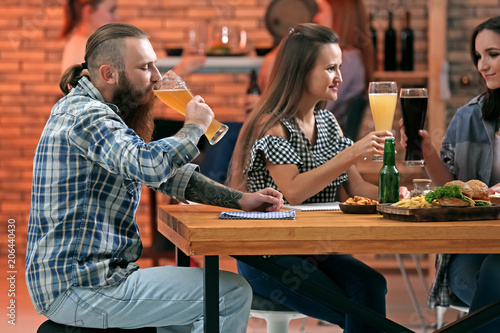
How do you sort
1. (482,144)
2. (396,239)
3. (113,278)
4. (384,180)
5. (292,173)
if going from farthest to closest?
(482,144) → (292,173) → (384,180) → (113,278) → (396,239)

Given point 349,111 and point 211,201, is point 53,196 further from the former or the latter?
point 349,111

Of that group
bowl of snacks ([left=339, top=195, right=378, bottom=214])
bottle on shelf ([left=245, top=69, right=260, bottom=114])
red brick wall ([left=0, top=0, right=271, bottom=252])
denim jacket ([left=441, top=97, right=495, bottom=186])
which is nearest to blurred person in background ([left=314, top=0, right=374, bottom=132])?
bottle on shelf ([left=245, top=69, right=260, bottom=114])

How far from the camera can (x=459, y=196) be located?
165 cm

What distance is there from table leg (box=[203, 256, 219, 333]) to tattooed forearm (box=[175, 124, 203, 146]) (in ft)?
1.02

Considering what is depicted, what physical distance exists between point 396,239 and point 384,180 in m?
0.41

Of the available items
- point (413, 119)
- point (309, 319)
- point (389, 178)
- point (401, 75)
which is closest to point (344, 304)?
point (389, 178)

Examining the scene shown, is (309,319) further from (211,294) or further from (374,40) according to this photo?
(211,294)

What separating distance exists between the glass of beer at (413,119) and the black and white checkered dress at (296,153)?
1.30 feet

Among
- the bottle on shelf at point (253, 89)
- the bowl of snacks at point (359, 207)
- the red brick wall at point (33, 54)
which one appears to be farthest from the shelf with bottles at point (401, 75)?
the bowl of snacks at point (359, 207)

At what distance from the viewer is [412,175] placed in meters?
5.77

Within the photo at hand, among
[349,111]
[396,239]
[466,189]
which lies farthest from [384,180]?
[349,111]

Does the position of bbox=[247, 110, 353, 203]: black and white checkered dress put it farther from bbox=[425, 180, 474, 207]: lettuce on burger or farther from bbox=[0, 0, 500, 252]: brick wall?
bbox=[0, 0, 500, 252]: brick wall

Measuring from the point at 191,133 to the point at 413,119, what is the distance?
655mm

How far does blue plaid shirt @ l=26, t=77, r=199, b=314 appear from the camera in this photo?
1666 millimetres
